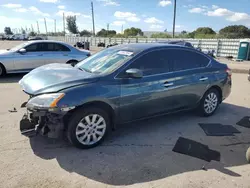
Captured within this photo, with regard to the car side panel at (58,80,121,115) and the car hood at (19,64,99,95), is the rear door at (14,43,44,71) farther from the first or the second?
the car side panel at (58,80,121,115)

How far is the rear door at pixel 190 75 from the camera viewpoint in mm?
4617

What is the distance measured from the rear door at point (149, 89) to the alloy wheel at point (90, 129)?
0.41 meters

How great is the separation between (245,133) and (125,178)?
9.59ft

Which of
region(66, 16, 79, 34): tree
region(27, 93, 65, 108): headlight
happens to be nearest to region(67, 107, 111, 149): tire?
region(27, 93, 65, 108): headlight

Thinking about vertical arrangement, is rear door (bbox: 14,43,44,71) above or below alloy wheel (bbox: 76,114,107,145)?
above

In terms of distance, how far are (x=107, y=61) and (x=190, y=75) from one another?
180 cm

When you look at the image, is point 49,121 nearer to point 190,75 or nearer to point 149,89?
point 149,89

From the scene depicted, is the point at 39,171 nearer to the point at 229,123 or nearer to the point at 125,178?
the point at 125,178

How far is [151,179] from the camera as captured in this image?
300 cm

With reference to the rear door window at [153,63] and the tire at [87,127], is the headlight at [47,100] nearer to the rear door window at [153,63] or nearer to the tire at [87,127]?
the tire at [87,127]

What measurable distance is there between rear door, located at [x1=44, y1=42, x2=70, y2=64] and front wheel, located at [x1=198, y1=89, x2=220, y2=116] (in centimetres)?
618

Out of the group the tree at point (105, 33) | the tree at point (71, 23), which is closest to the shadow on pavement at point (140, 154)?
the tree at point (105, 33)

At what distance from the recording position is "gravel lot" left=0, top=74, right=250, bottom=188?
2955mm

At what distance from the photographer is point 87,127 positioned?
3.60m
